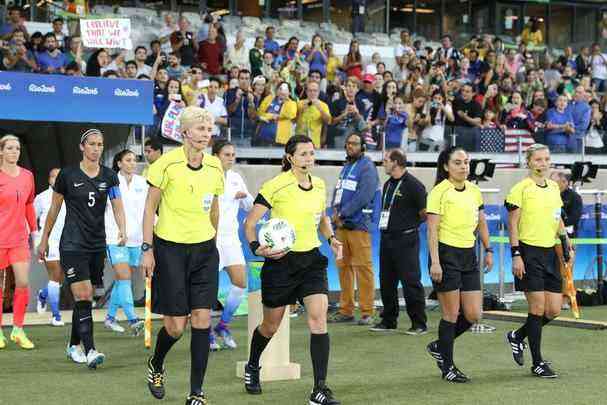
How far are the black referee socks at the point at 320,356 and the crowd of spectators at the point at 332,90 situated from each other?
823 cm

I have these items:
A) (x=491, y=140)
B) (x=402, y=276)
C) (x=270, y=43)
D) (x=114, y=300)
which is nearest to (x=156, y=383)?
(x=114, y=300)

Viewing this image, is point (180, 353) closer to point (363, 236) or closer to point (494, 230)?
point (363, 236)

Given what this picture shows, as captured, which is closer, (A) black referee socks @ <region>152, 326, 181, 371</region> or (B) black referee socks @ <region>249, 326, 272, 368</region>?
(A) black referee socks @ <region>152, 326, 181, 371</region>

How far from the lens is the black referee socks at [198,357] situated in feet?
24.4

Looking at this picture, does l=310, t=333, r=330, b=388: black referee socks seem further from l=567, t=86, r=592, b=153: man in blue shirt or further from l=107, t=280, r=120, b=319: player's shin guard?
l=567, t=86, r=592, b=153: man in blue shirt

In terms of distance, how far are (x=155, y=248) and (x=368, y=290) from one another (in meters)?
5.61

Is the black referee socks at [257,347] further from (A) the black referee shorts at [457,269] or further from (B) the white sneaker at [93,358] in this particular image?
(B) the white sneaker at [93,358]

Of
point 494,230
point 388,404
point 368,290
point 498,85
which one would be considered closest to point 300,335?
point 368,290

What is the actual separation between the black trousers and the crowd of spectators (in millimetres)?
4442

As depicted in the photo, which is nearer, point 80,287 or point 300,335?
point 80,287

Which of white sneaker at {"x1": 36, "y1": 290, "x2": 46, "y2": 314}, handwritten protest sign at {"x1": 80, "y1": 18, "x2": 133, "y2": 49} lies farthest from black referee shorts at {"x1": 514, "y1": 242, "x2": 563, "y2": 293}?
handwritten protest sign at {"x1": 80, "y1": 18, "x2": 133, "y2": 49}

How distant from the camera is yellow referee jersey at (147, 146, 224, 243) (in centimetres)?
763

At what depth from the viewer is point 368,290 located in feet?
42.7

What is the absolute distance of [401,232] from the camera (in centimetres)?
1246
